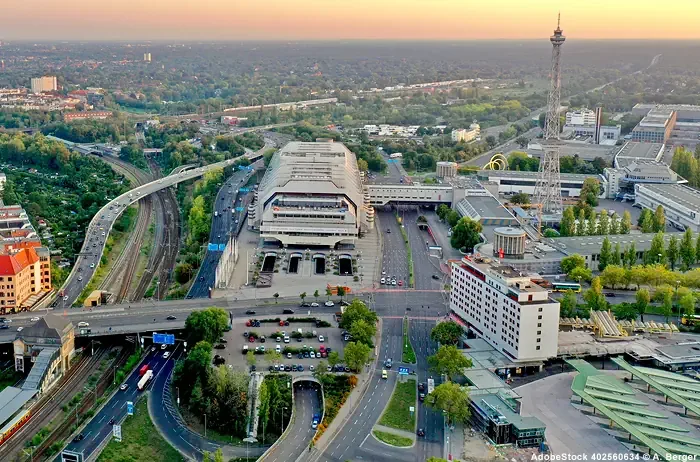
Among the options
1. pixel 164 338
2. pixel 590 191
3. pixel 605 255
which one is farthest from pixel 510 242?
pixel 590 191

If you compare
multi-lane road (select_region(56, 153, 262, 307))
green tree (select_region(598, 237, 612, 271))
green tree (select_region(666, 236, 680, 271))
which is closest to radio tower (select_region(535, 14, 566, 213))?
green tree (select_region(598, 237, 612, 271))

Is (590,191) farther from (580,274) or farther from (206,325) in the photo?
(206,325)

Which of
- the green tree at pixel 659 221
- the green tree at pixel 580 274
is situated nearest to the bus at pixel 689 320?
the green tree at pixel 580 274

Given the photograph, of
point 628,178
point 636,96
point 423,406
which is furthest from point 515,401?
point 636,96

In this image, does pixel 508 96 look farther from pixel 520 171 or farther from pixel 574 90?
pixel 520 171

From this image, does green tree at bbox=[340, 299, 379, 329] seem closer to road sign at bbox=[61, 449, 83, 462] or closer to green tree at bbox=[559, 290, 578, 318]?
green tree at bbox=[559, 290, 578, 318]

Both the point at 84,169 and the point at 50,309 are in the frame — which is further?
the point at 84,169
